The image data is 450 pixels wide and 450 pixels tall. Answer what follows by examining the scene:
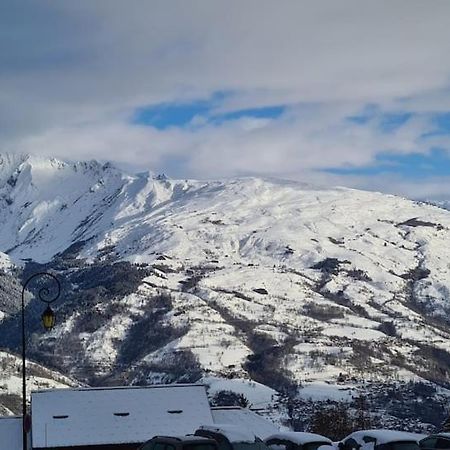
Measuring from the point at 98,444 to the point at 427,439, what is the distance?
111 feet

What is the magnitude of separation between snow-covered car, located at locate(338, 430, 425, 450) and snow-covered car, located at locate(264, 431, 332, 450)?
72cm

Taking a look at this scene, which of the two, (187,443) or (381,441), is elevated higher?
(187,443)

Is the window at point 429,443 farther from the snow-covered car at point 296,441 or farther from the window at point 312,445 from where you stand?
the window at point 312,445

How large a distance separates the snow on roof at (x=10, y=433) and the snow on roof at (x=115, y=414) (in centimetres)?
119

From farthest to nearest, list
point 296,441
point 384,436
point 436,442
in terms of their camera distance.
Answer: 1. point 296,441
2. point 436,442
3. point 384,436

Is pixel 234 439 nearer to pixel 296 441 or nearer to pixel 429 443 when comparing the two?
pixel 296 441

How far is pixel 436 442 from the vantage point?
29.0 metres

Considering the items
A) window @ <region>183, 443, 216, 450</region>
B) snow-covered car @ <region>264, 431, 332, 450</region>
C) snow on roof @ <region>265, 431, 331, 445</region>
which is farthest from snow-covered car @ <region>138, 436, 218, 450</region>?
snow on roof @ <region>265, 431, 331, 445</region>

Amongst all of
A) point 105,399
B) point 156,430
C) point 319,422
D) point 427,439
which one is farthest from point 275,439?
point 319,422

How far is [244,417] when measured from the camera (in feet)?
222

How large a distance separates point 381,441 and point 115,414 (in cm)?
3548

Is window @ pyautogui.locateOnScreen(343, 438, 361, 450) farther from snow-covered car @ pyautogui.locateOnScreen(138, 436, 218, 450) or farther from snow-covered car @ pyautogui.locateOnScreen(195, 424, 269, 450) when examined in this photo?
snow-covered car @ pyautogui.locateOnScreen(138, 436, 218, 450)

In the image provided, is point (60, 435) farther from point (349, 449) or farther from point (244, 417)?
point (349, 449)

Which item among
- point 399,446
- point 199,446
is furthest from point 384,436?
point 199,446
